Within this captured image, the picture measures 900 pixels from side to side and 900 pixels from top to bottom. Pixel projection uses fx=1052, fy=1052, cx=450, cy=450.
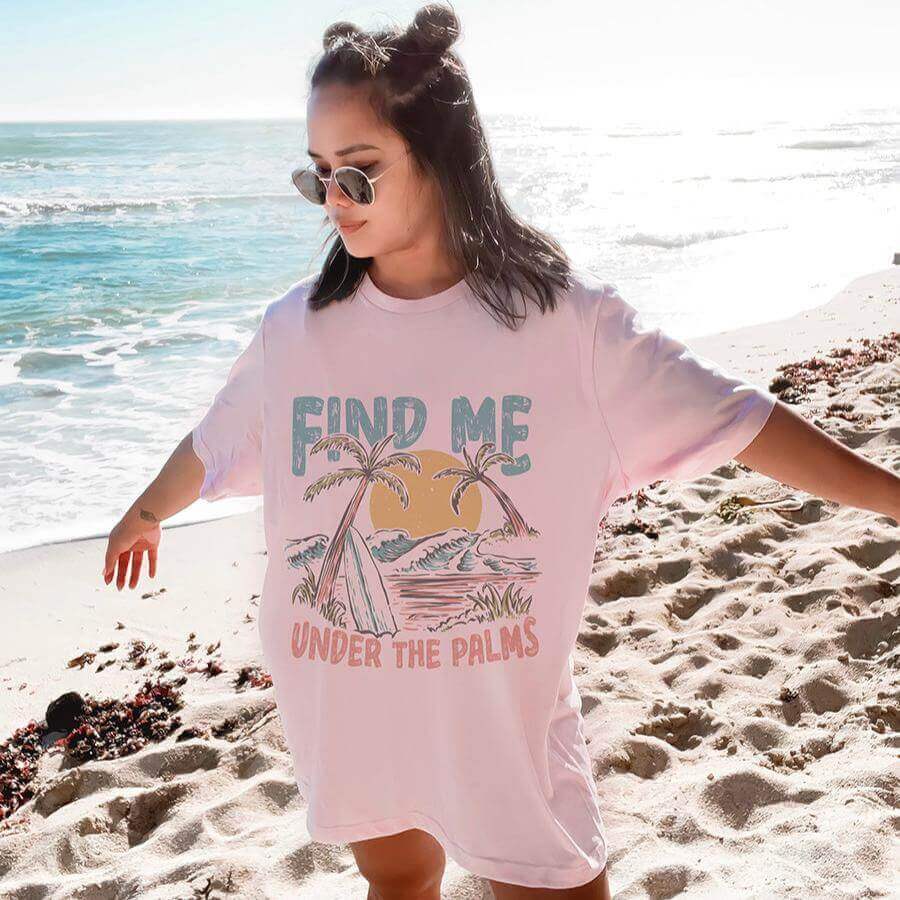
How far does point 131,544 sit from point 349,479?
2.64 feet

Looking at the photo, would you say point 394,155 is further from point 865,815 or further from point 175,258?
point 175,258

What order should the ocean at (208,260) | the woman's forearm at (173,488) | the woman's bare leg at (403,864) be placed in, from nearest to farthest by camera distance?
the woman's bare leg at (403,864) → the woman's forearm at (173,488) → the ocean at (208,260)

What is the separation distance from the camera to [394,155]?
1.98 meters

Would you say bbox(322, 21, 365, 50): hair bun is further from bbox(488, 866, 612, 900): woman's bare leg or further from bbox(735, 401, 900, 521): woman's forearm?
bbox(488, 866, 612, 900): woman's bare leg

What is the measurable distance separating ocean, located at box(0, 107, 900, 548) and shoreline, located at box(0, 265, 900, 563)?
45 cm

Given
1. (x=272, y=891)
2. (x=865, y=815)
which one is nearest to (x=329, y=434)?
(x=272, y=891)

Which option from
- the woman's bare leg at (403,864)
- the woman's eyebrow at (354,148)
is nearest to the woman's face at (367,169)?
the woman's eyebrow at (354,148)

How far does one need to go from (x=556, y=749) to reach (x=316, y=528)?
0.64 m

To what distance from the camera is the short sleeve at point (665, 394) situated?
6.49 feet

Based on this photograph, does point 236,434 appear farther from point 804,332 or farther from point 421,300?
point 804,332

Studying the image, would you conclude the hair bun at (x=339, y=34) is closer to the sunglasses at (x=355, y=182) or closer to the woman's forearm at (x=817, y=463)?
the sunglasses at (x=355, y=182)

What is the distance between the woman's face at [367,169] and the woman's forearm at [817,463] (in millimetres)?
771

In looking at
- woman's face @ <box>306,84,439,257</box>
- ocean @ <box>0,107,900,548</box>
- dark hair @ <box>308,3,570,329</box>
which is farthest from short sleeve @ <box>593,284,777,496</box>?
ocean @ <box>0,107,900,548</box>

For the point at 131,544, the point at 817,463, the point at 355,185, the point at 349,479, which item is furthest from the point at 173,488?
the point at 817,463
